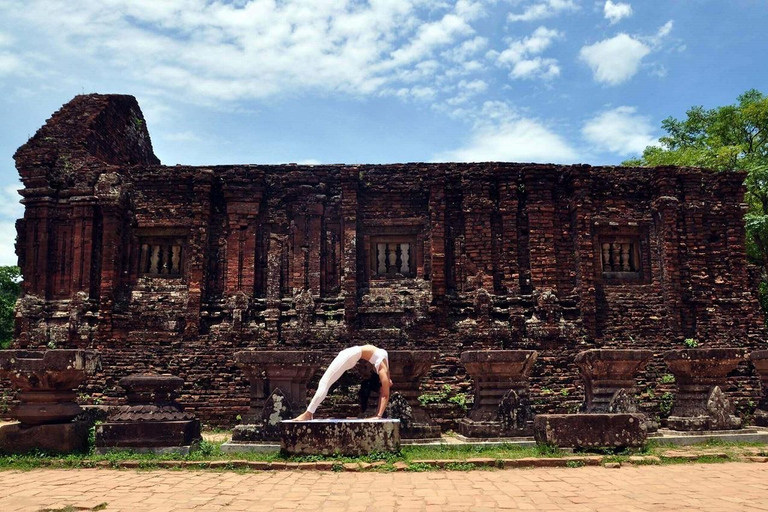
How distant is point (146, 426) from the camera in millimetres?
7512

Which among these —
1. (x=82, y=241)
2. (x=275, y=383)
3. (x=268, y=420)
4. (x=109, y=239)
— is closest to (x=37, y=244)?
(x=82, y=241)

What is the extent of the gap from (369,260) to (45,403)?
7.35m

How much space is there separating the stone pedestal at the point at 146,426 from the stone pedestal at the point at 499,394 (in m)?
3.82

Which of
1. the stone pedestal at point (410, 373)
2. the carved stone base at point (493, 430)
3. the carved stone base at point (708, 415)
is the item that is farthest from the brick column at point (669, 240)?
the stone pedestal at point (410, 373)

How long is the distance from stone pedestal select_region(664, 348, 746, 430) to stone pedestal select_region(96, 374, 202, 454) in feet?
22.7

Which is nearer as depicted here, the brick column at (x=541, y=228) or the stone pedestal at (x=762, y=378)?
the stone pedestal at (x=762, y=378)

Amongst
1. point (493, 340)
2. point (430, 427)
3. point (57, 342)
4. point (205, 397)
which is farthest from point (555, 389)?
point (57, 342)

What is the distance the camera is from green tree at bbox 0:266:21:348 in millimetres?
23312

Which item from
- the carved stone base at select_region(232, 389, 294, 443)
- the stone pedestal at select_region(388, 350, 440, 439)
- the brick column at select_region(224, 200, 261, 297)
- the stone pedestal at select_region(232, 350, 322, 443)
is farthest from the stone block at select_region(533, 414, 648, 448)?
the brick column at select_region(224, 200, 261, 297)

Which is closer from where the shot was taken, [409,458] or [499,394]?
[409,458]

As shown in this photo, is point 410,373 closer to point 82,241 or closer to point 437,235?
point 437,235

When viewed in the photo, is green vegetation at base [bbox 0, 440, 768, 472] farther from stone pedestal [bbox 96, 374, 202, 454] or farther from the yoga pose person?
the yoga pose person

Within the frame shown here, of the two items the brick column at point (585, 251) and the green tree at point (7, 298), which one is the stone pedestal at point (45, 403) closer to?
the brick column at point (585, 251)

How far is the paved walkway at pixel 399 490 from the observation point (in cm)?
479
